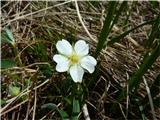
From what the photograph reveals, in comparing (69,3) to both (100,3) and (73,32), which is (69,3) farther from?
(73,32)

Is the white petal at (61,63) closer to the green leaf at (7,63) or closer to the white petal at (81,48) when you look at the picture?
the white petal at (81,48)

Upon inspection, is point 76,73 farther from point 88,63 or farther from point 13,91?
point 13,91

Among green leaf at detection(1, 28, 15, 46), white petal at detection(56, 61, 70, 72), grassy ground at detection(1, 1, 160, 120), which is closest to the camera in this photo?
white petal at detection(56, 61, 70, 72)

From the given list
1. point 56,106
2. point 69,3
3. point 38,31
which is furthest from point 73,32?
point 56,106

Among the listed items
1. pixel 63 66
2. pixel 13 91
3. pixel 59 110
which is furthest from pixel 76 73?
pixel 13 91

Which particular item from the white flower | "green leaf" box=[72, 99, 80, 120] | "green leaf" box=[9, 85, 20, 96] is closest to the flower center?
the white flower

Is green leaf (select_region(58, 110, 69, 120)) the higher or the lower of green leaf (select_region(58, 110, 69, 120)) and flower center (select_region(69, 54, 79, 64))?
the lower

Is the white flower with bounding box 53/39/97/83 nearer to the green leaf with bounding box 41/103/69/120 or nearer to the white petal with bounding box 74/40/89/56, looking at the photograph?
the white petal with bounding box 74/40/89/56
